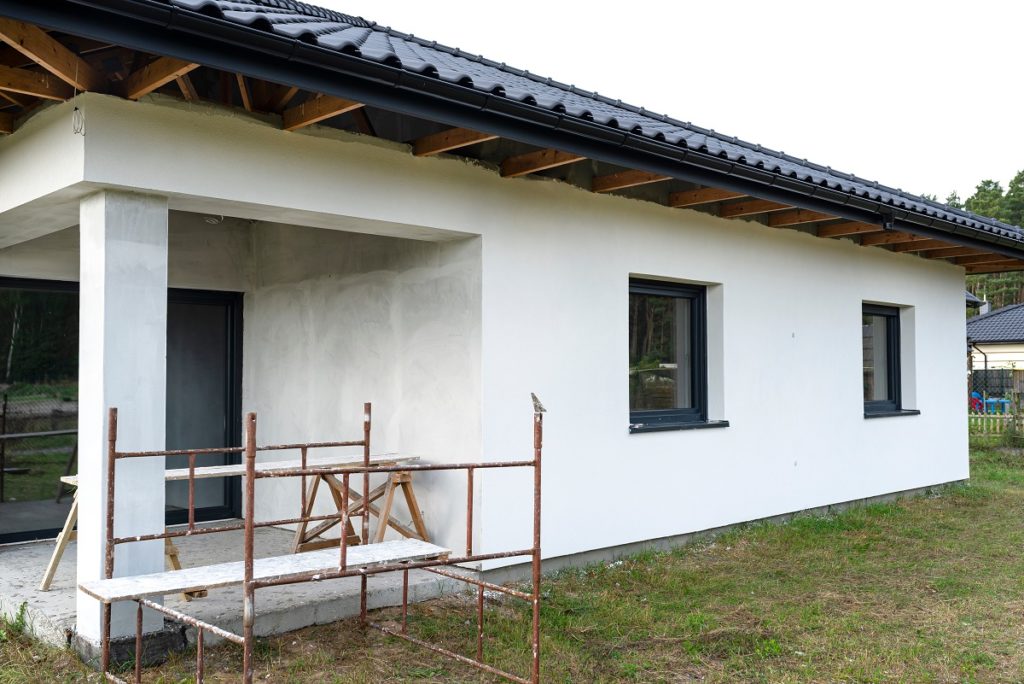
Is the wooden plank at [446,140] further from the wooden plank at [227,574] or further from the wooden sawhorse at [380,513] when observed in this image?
the wooden plank at [227,574]

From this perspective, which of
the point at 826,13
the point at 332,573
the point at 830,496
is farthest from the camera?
the point at 826,13

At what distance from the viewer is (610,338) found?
663 cm

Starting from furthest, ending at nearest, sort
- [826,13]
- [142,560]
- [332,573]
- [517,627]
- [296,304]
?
[826,13]
[296,304]
[517,627]
[142,560]
[332,573]

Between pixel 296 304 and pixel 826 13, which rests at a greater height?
pixel 826 13

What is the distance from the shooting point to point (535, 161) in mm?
5742

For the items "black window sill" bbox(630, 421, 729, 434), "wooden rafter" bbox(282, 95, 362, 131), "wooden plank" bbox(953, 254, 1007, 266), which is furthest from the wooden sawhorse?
"wooden plank" bbox(953, 254, 1007, 266)

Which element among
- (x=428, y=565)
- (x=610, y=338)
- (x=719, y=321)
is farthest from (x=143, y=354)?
(x=719, y=321)

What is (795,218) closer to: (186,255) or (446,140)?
(446,140)

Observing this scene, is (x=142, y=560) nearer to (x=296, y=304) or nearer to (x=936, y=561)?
(x=296, y=304)

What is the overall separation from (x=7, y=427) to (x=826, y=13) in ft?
85.2

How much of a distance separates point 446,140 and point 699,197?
2.50 m

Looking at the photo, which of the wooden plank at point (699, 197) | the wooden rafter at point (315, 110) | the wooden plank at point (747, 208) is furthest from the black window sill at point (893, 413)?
the wooden rafter at point (315, 110)

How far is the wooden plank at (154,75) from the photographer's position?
385 centimetres

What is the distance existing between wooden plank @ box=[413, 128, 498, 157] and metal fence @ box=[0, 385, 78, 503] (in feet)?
12.3
